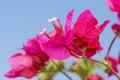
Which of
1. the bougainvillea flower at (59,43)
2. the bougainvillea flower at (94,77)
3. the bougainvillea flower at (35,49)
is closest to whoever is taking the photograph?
the bougainvillea flower at (59,43)

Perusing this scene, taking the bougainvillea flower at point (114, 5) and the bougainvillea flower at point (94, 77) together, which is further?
the bougainvillea flower at point (94, 77)

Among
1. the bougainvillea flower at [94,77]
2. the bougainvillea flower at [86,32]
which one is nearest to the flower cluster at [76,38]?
the bougainvillea flower at [86,32]

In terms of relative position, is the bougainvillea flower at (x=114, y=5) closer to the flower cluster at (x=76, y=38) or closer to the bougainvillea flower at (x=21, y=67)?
the flower cluster at (x=76, y=38)

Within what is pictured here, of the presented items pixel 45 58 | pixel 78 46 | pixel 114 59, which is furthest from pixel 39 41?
pixel 114 59

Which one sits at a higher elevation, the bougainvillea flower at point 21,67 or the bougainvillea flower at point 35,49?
the bougainvillea flower at point 35,49

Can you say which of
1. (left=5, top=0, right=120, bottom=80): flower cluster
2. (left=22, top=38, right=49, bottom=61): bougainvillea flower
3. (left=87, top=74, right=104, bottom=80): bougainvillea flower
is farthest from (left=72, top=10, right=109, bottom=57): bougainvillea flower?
(left=87, top=74, right=104, bottom=80): bougainvillea flower

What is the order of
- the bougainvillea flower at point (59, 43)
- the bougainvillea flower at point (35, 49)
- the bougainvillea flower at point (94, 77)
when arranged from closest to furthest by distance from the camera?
the bougainvillea flower at point (59, 43)
the bougainvillea flower at point (35, 49)
the bougainvillea flower at point (94, 77)

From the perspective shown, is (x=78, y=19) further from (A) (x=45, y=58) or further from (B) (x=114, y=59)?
(B) (x=114, y=59)
